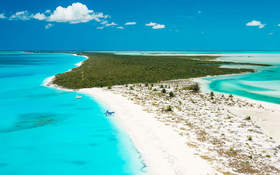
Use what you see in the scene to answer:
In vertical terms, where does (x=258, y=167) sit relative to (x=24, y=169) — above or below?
above

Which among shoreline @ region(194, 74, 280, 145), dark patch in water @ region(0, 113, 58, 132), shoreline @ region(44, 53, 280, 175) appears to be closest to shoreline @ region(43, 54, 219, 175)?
shoreline @ region(44, 53, 280, 175)

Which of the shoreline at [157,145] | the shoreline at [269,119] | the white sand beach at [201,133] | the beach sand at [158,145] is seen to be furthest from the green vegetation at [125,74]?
the shoreline at [269,119]

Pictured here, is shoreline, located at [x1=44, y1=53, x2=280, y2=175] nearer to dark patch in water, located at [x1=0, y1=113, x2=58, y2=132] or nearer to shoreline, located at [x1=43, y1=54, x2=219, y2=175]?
shoreline, located at [x1=43, y1=54, x2=219, y2=175]

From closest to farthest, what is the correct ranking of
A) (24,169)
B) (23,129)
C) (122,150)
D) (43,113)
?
1. (24,169)
2. (122,150)
3. (23,129)
4. (43,113)

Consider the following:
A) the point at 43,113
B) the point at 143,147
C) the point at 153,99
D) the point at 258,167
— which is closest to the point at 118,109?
the point at 153,99

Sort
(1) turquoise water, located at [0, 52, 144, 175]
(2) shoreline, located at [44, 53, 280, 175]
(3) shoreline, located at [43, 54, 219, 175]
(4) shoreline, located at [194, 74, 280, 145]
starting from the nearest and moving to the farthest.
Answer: (3) shoreline, located at [43, 54, 219, 175] → (2) shoreline, located at [44, 53, 280, 175] → (1) turquoise water, located at [0, 52, 144, 175] → (4) shoreline, located at [194, 74, 280, 145]

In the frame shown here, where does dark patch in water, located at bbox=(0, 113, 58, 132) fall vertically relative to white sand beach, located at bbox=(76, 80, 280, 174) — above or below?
below

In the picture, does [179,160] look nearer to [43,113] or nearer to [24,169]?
[24,169]

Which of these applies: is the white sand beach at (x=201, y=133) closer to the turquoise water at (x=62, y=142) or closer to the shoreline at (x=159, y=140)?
the shoreline at (x=159, y=140)
